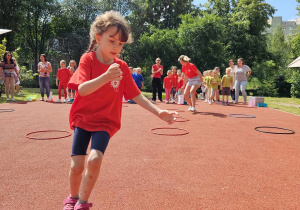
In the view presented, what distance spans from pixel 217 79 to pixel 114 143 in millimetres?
11027

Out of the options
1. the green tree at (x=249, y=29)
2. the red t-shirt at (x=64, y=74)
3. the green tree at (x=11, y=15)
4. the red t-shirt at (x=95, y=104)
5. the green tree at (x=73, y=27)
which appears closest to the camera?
the red t-shirt at (x=95, y=104)

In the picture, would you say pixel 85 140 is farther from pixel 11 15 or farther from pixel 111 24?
pixel 11 15

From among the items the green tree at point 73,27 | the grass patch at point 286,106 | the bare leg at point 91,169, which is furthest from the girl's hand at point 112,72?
the green tree at point 73,27

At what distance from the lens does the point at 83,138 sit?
2.59 m

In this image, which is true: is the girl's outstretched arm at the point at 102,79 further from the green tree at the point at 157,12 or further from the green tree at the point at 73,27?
the green tree at the point at 157,12

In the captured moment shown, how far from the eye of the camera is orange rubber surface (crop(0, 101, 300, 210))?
309 cm

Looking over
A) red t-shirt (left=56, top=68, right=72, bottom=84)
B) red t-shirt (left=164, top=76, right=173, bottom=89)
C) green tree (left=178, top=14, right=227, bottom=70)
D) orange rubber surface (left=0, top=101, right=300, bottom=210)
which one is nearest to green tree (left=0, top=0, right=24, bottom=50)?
red t-shirt (left=56, top=68, right=72, bottom=84)

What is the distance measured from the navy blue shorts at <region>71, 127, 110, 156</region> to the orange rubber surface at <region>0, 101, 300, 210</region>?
2.46 feet

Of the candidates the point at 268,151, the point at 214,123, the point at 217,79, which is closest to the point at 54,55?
the point at 217,79

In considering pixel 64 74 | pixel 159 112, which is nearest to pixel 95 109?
pixel 159 112

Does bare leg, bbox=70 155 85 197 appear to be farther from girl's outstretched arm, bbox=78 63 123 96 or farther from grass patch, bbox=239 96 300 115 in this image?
grass patch, bbox=239 96 300 115

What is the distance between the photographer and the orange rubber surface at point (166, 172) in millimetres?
3090

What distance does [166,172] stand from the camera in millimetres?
4016

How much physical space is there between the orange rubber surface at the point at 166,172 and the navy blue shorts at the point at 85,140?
0.75m
